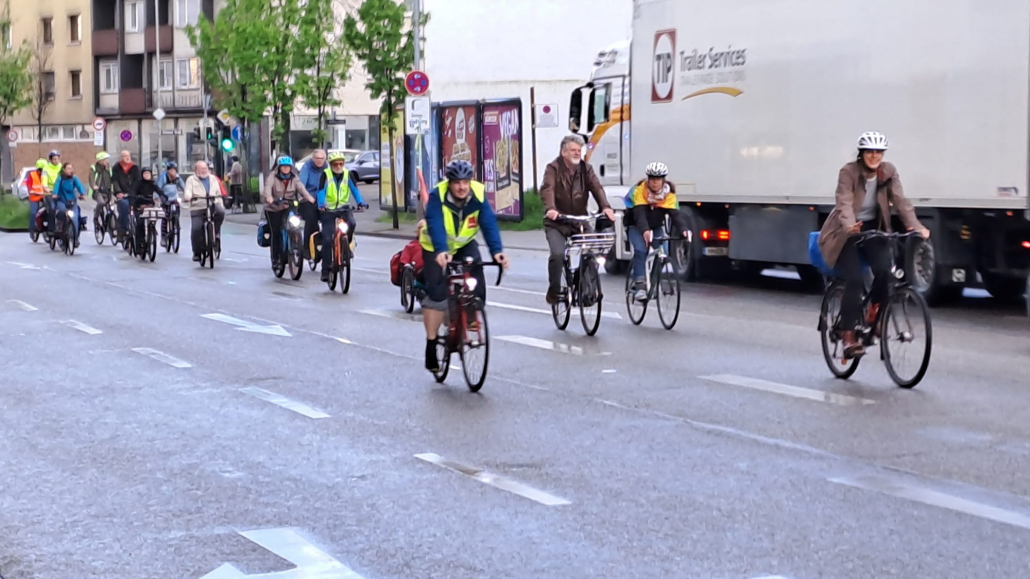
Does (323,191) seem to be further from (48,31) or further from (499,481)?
(48,31)

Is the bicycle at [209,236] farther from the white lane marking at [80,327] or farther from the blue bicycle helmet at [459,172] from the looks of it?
the blue bicycle helmet at [459,172]

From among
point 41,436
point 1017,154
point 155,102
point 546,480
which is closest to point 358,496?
point 546,480

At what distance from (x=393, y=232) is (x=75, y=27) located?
54342 millimetres

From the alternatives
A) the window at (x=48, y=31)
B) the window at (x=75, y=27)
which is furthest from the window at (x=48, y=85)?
the window at (x=75, y=27)

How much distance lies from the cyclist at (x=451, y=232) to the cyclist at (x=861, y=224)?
7.38 feet

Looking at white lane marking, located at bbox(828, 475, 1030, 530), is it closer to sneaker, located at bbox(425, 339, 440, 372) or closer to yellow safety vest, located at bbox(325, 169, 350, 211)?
sneaker, located at bbox(425, 339, 440, 372)

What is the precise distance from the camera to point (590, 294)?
1446cm

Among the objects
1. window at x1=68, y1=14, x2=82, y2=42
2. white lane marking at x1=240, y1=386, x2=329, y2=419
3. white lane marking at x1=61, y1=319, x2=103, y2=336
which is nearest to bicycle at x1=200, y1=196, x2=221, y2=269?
white lane marking at x1=61, y1=319, x2=103, y2=336

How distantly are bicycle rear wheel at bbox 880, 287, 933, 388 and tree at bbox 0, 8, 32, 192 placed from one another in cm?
7224

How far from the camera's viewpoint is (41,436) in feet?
30.9

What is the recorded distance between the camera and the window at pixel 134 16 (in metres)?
81.4

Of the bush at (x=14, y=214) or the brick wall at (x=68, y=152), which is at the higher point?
the brick wall at (x=68, y=152)

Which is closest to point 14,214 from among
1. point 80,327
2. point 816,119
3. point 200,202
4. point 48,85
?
point 200,202

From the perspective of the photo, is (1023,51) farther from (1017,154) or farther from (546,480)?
(546,480)
